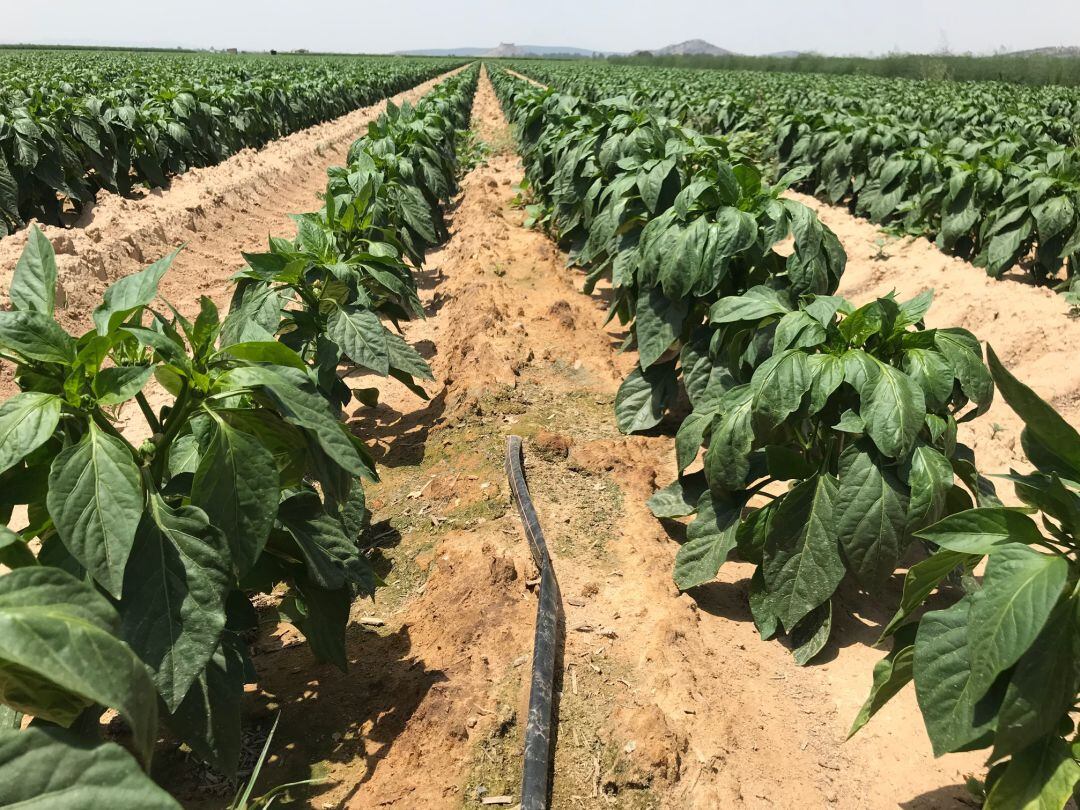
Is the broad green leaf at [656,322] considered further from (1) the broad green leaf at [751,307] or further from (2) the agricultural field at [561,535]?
(1) the broad green leaf at [751,307]

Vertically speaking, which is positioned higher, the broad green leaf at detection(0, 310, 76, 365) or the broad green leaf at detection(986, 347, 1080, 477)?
the broad green leaf at detection(0, 310, 76, 365)

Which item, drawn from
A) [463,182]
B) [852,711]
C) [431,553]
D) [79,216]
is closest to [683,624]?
[852,711]

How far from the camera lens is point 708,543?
3.26 metres

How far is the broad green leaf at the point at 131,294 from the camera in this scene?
1.94m

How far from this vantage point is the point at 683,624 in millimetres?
3037

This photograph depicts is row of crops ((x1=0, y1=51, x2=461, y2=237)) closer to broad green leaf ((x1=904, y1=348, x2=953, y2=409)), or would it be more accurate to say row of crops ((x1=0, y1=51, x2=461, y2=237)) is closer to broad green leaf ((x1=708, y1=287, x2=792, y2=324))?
broad green leaf ((x1=708, y1=287, x2=792, y2=324))

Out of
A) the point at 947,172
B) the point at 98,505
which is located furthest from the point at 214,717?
the point at 947,172

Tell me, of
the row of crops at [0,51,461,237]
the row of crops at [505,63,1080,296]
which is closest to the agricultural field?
the row of crops at [505,63,1080,296]

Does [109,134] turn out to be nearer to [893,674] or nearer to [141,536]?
[141,536]

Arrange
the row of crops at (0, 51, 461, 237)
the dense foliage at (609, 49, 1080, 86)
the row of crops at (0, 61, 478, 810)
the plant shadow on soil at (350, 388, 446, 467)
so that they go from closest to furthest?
the row of crops at (0, 61, 478, 810), the plant shadow on soil at (350, 388, 446, 467), the row of crops at (0, 51, 461, 237), the dense foliage at (609, 49, 1080, 86)

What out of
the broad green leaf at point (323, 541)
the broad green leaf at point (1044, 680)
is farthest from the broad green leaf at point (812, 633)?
the broad green leaf at point (323, 541)

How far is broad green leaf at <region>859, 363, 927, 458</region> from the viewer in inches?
99.3

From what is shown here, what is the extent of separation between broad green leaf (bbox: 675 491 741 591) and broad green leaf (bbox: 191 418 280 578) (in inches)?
77.3

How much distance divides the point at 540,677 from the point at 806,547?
44.3 inches
